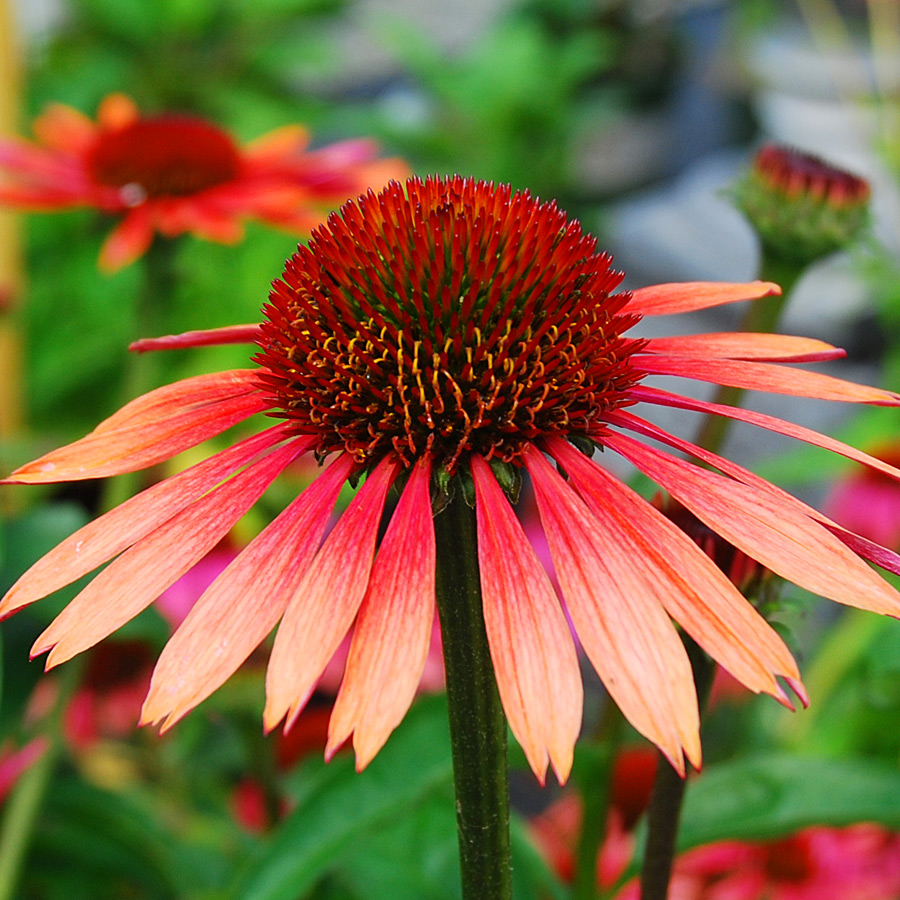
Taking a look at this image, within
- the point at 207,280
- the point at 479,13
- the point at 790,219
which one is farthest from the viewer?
the point at 479,13

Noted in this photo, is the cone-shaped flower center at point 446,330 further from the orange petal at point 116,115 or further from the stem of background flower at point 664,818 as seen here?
the orange petal at point 116,115

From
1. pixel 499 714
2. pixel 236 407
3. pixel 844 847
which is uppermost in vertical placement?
pixel 236 407

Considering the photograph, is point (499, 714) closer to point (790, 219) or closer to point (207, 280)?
point (790, 219)

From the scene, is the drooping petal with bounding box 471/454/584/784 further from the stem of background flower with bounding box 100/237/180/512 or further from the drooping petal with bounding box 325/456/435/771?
the stem of background flower with bounding box 100/237/180/512

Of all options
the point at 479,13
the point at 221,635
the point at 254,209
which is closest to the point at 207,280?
the point at 254,209

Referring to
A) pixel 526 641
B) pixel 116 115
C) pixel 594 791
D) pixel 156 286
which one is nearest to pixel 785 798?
pixel 594 791

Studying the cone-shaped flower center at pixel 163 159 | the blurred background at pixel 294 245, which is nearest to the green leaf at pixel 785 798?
the blurred background at pixel 294 245

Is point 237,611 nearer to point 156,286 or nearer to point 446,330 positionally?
point 446,330

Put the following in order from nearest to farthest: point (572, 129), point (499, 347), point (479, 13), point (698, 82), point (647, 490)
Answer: point (499, 347) < point (647, 490) < point (572, 129) < point (698, 82) < point (479, 13)
